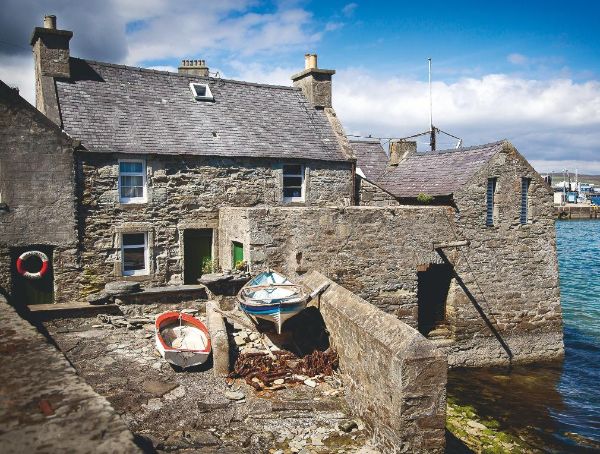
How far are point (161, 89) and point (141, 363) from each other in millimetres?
11356

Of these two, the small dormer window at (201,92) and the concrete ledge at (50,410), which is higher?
the small dormer window at (201,92)

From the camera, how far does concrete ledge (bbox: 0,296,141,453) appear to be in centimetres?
245

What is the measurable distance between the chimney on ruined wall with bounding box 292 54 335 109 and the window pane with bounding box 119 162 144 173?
8.04 meters

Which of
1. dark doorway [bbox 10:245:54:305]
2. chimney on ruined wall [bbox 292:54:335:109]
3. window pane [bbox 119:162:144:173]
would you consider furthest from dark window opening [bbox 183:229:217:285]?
chimney on ruined wall [bbox 292:54:335:109]

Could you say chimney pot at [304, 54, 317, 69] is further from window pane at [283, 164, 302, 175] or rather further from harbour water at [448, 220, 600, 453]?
harbour water at [448, 220, 600, 453]

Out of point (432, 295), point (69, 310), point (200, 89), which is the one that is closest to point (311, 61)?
point (200, 89)

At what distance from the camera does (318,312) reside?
11391mm

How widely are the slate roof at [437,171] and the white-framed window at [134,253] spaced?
9.18 meters

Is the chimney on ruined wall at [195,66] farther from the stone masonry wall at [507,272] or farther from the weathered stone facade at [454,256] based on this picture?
the stone masonry wall at [507,272]

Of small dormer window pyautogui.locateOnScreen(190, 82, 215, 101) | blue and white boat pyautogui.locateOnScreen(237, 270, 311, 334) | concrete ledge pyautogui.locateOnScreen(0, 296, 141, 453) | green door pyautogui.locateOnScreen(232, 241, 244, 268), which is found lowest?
blue and white boat pyautogui.locateOnScreen(237, 270, 311, 334)

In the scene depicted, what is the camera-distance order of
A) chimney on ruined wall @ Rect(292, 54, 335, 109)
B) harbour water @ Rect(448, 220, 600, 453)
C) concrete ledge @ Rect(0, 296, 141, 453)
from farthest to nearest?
chimney on ruined wall @ Rect(292, 54, 335, 109) < harbour water @ Rect(448, 220, 600, 453) < concrete ledge @ Rect(0, 296, 141, 453)

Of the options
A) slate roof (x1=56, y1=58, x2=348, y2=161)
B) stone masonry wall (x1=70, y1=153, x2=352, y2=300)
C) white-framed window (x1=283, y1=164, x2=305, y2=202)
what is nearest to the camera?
stone masonry wall (x1=70, y1=153, x2=352, y2=300)

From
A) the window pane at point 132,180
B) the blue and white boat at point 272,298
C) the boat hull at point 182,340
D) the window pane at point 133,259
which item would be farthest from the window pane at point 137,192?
the blue and white boat at point 272,298

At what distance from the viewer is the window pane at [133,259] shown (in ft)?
50.6
